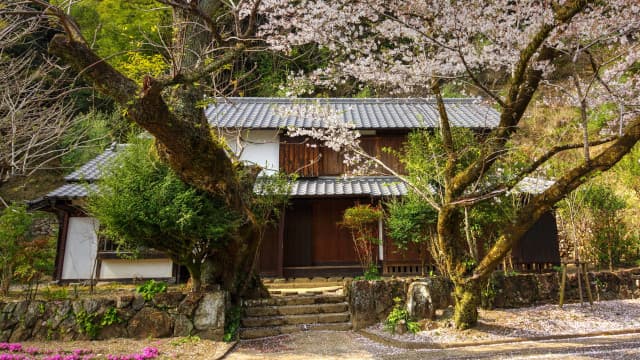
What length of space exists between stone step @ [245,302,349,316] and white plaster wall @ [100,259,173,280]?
15.2ft

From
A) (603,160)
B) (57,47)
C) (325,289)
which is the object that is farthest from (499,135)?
(57,47)

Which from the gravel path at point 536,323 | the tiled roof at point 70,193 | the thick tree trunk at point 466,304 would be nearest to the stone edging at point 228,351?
the gravel path at point 536,323

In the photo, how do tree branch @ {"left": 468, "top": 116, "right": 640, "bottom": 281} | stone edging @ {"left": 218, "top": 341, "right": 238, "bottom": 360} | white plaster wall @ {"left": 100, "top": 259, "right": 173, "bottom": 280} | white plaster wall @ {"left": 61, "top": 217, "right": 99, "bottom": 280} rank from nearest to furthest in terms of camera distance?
tree branch @ {"left": 468, "top": 116, "right": 640, "bottom": 281} → stone edging @ {"left": 218, "top": 341, "right": 238, "bottom": 360} → white plaster wall @ {"left": 61, "top": 217, "right": 99, "bottom": 280} → white plaster wall @ {"left": 100, "top": 259, "right": 173, "bottom": 280}

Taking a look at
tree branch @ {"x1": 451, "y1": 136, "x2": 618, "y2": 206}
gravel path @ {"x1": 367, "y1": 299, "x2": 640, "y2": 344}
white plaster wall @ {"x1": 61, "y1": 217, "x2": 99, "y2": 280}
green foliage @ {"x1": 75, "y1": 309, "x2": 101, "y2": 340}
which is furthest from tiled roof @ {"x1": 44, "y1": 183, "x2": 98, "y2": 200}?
tree branch @ {"x1": 451, "y1": 136, "x2": 618, "y2": 206}

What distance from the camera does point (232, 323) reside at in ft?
21.9

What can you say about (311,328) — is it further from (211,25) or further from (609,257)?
(609,257)

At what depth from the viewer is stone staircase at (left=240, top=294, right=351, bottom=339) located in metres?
6.91

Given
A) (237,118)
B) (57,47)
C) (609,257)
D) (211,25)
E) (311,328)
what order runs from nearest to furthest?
(57,47) < (211,25) < (311,328) < (609,257) < (237,118)

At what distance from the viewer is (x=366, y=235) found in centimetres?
1071

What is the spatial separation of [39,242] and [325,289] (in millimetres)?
6686

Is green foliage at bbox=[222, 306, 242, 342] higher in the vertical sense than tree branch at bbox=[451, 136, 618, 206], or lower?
lower

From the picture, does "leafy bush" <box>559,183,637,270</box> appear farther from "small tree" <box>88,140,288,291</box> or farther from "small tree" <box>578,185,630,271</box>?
"small tree" <box>88,140,288,291</box>

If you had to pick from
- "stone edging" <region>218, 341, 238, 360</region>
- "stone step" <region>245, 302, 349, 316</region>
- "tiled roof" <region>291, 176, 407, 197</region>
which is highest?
"tiled roof" <region>291, 176, 407, 197</region>

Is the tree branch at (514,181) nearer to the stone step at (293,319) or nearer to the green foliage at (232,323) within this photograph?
the stone step at (293,319)
